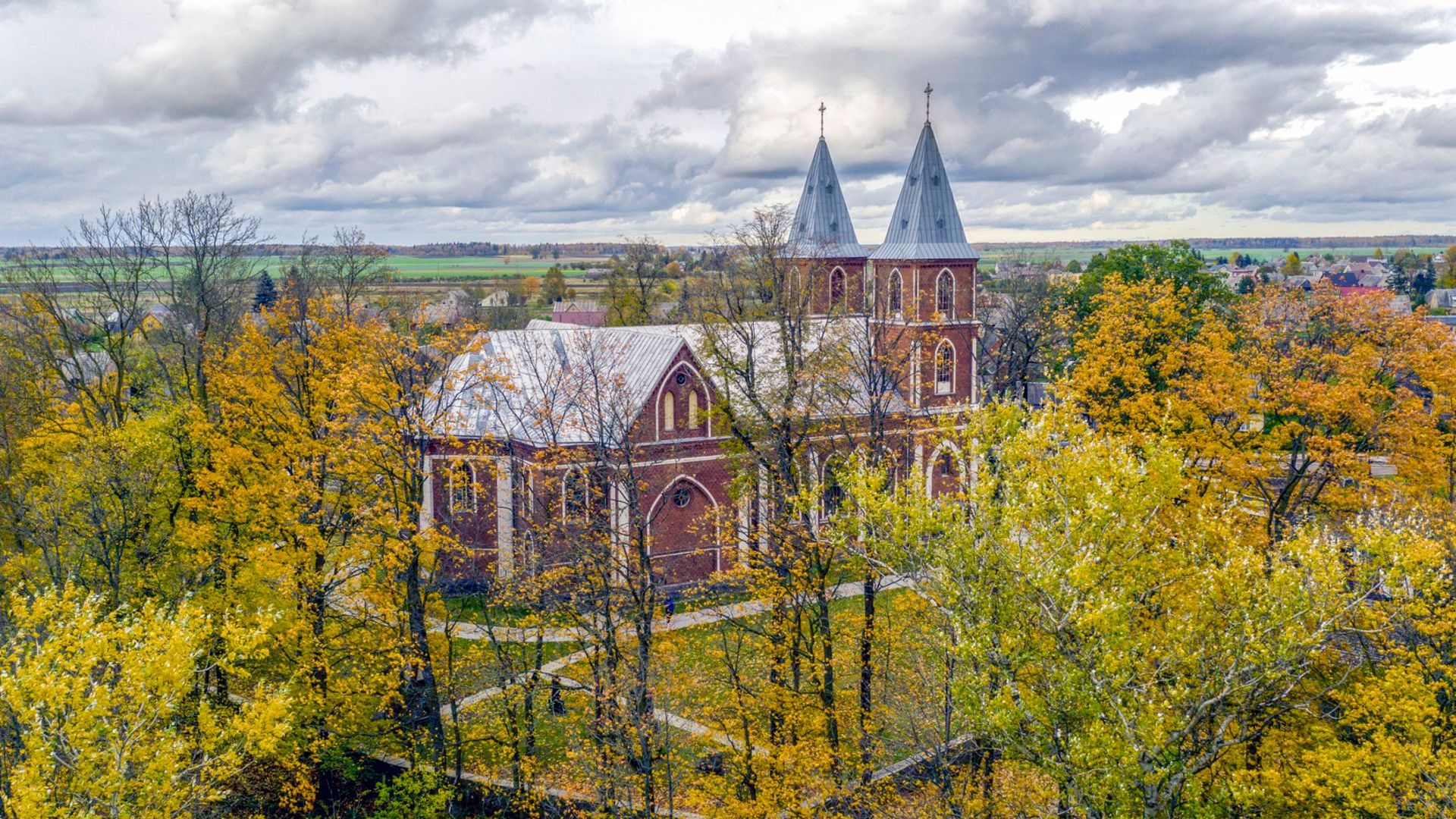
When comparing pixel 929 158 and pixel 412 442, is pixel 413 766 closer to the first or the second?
pixel 412 442

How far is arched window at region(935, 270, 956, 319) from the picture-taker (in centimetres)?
4116

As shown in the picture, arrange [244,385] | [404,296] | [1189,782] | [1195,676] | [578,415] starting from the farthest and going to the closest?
[404,296], [578,415], [244,385], [1195,676], [1189,782]

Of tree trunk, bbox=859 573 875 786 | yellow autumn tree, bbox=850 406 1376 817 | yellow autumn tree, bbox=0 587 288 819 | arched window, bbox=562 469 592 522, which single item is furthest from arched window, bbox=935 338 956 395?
yellow autumn tree, bbox=0 587 288 819

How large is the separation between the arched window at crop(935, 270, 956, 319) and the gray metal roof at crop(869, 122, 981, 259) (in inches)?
33.4

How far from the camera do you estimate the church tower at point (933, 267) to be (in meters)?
40.8

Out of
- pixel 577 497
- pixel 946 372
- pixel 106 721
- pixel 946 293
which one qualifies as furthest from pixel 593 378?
pixel 946 372

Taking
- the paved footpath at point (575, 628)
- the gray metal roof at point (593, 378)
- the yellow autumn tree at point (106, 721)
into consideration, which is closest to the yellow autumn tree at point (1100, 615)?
the yellow autumn tree at point (106, 721)

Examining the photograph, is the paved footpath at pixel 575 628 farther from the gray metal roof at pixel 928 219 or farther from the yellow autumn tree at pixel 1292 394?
the gray metal roof at pixel 928 219

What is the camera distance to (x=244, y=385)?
1052 inches

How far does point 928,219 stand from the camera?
4138 cm

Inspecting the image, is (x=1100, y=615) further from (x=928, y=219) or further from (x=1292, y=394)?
(x=928, y=219)

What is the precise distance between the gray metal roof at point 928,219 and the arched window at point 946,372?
3.68m

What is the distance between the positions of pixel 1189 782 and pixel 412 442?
18.8 meters

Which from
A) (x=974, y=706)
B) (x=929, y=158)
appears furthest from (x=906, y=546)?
(x=929, y=158)
